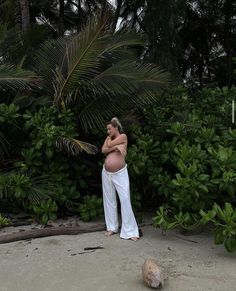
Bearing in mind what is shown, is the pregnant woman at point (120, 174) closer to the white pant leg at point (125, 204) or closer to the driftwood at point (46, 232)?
the white pant leg at point (125, 204)

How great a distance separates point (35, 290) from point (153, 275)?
3.87 feet

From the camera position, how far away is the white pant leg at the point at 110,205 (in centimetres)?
635

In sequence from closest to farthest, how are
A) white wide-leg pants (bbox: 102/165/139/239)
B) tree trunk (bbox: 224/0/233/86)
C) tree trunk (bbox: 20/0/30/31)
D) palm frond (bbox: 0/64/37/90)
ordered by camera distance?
white wide-leg pants (bbox: 102/165/139/239), palm frond (bbox: 0/64/37/90), tree trunk (bbox: 20/0/30/31), tree trunk (bbox: 224/0/233/86)

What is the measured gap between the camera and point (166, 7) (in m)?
11.5

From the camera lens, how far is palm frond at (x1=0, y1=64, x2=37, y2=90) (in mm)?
7062

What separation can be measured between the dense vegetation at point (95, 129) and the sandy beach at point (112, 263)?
0.35 m

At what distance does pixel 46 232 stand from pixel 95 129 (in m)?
1.90

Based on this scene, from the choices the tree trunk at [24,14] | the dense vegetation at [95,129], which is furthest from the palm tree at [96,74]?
the tree trunk at [24,14]

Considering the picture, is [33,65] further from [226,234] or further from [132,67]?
[226,234]

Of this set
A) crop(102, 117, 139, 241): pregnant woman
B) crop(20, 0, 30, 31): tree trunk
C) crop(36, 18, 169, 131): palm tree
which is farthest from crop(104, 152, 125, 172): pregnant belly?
crop(20, 0, 30, 31): tree trunk

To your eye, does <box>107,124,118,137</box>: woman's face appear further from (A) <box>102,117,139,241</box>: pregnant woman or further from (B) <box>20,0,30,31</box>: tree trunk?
(B) <box>20,0,30,31</box>: tree trunk

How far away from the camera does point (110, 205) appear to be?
21.1ft

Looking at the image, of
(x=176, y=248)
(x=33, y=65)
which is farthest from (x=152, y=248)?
(x=33, y=65)

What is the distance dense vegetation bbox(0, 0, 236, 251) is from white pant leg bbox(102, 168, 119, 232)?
550mm
